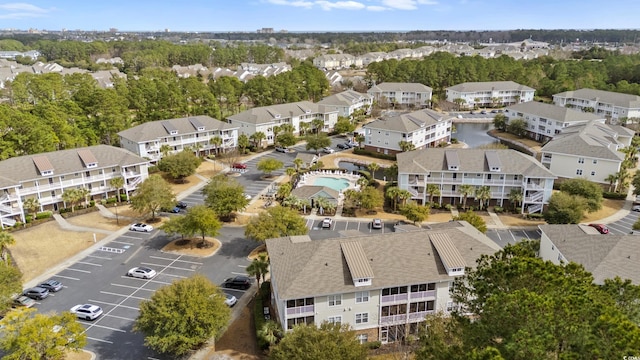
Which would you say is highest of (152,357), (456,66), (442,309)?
(456,66)

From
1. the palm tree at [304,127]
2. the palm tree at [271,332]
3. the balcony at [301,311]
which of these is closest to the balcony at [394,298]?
the balcony at [301,311]

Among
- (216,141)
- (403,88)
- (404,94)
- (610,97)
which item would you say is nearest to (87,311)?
(216,141)

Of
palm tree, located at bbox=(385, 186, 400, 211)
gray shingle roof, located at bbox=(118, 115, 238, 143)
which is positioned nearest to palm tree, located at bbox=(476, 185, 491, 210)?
palm tree, located at bbox=(385, 186, 400, 211)

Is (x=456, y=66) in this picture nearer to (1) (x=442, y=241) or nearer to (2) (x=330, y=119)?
(2) (x=330, y=119)

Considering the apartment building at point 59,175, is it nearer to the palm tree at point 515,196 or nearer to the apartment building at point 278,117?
the apartment building at point 278,117

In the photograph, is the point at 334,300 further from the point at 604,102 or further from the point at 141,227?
the point at 604,102

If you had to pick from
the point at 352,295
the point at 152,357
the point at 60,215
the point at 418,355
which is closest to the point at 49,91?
the point at 60,215

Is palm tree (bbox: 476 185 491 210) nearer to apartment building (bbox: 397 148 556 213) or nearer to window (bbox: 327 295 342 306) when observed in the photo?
apartment building (bbox: 397 148 556 213)
